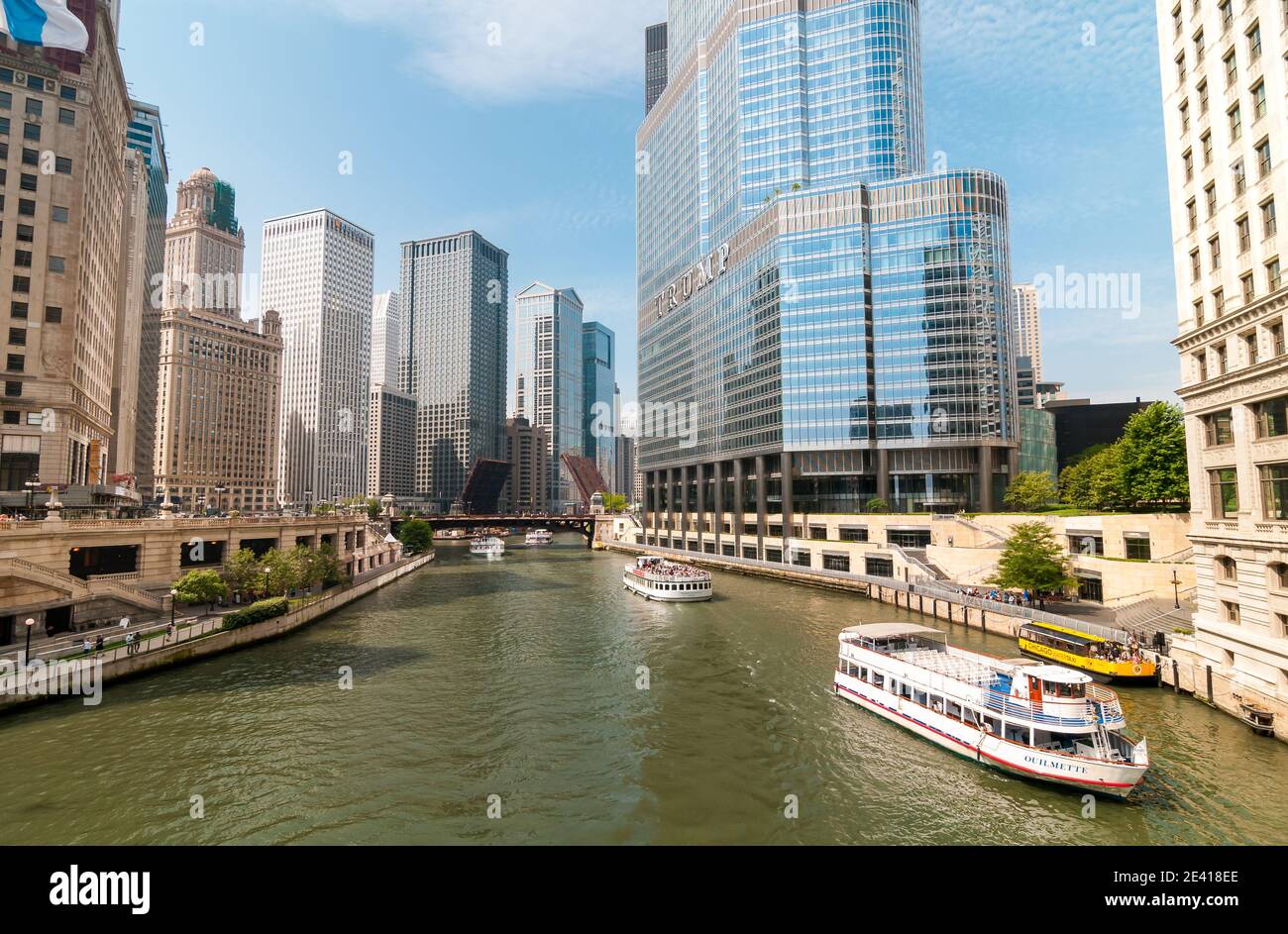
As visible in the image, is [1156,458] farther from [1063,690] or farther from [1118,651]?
[1063,690]

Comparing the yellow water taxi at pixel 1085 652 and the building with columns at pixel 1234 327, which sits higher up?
the building with columns at pixel 1234 327

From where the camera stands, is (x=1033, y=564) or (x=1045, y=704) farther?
(x=1033, y=564)

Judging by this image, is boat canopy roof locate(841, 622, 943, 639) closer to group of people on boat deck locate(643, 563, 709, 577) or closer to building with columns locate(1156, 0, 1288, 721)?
building with columns locate(1156, 0, 1288, 721)

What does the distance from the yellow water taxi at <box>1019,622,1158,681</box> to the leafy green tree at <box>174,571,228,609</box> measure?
218 feet

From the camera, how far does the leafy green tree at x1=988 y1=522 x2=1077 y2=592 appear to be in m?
57.7

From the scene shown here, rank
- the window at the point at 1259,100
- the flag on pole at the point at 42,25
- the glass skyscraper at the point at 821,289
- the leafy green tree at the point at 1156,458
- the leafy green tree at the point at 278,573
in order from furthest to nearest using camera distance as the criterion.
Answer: the glass skyscraper at the point at 821,289
the leafy green tree at the point at 278,573
the leafy green tree at the point at 1156,458
the flag on pole at the point at 42,25
the window at the point at 1259,100

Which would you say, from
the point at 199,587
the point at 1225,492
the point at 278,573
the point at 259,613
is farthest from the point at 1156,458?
the point at 199,587

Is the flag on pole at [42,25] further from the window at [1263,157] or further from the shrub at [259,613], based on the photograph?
the window at [1263,157]

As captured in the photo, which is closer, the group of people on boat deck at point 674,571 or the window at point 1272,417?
the window at point 1272,417

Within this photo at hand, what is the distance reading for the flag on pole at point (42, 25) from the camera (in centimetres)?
5328

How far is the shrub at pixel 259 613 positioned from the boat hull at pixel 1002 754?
155 ft

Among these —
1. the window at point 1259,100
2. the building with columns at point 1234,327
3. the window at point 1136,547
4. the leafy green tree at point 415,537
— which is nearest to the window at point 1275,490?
the building with columns at point 1234,327

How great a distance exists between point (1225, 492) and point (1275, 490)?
389 cm

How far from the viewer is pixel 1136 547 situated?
186ft
